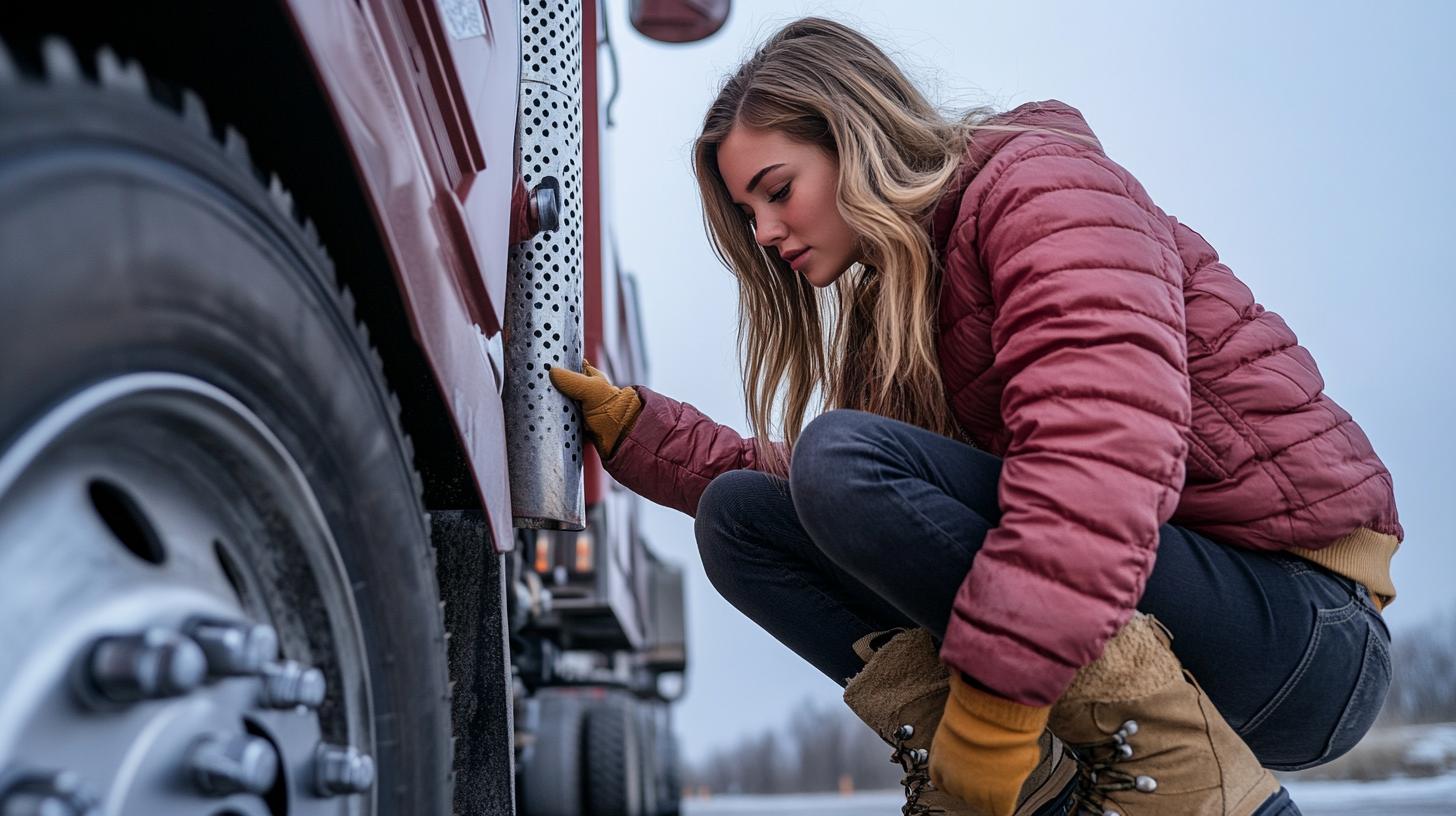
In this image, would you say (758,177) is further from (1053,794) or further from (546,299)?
(1053,794)

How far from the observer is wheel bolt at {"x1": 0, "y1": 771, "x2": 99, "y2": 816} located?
0.60 meters

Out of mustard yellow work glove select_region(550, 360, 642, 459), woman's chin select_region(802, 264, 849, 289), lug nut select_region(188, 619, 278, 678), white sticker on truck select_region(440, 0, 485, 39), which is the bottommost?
lug nut select_region(188, 619, 278, 678)

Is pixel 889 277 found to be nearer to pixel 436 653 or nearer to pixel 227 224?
pixel 436 653

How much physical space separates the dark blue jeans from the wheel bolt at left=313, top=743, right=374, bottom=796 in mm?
679

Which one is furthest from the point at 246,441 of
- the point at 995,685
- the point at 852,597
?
the point at 852,597

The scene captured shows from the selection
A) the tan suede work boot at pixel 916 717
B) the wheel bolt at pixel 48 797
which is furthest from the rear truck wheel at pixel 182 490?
the tan suede work boot at pixel 916 717

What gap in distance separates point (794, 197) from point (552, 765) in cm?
345

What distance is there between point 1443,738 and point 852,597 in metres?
4.50

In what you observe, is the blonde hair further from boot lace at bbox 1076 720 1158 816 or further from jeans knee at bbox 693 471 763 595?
boot lace at bbox 1076 720 1158 816

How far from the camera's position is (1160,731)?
1333mm

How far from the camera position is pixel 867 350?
182 centimetres

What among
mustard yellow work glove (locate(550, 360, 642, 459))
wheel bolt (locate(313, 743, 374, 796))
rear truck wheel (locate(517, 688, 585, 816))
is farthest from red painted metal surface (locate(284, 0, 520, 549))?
rear truck wheel (locate(517, 688, 585, 816))

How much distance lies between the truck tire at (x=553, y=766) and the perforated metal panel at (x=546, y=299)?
3.14 m

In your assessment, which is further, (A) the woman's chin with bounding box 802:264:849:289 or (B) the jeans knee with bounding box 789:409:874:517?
(A) the woman's chin with bounding box 802:264:849:289
